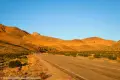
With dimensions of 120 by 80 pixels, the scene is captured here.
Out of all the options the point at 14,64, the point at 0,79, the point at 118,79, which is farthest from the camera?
the point at 14,64

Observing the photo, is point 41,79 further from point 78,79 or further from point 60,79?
point 78,79

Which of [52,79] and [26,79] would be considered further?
[52,79]

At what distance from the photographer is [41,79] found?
16922 millimetres

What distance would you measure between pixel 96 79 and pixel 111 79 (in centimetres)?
89

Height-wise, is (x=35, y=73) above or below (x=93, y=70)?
below

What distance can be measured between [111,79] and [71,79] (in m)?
2.42

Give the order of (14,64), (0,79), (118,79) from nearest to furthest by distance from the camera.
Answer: (118,79)
(0,79)
(14,64)

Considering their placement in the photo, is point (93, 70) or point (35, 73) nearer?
point (35, 73)

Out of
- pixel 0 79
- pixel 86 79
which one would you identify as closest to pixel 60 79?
pixel 86 79

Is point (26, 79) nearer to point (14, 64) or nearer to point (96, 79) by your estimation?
point (96, 79)

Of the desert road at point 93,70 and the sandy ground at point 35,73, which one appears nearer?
the desert road at point 93,70

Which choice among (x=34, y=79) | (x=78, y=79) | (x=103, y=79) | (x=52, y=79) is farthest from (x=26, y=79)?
(x=103, y=79)

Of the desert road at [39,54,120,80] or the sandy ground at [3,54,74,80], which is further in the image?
the sandy ground at [3,54,74,80]

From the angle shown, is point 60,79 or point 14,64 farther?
point 14,64
